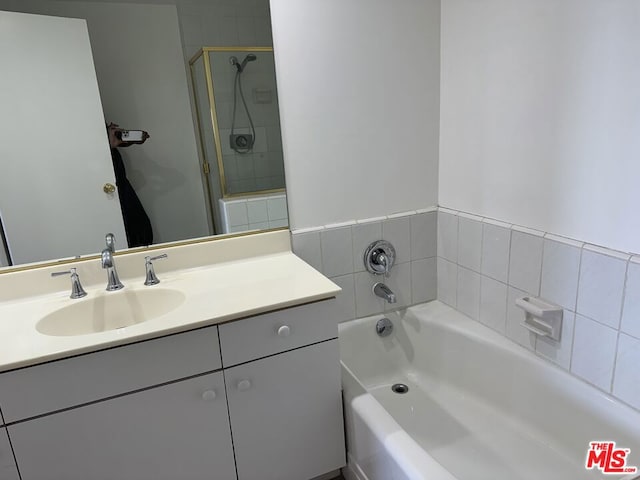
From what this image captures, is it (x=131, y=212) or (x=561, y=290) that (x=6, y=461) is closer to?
(x=131, y=212)

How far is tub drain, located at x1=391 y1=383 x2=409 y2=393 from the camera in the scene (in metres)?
1.87

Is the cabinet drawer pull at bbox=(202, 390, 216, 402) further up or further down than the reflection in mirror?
further down

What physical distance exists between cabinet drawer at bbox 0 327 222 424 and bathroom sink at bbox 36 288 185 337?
0.81ft

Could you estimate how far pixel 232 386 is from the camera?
1253 millimetres

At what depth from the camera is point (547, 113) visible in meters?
1.34

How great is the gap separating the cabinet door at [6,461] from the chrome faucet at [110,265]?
1.68 ft

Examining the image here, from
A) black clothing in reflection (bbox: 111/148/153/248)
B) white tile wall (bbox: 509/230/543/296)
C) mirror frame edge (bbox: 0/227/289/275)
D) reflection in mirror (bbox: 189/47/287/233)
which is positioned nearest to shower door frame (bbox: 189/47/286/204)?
reflection in mirror (bbox: 189/47/287/233)

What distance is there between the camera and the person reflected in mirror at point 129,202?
4.88 ft

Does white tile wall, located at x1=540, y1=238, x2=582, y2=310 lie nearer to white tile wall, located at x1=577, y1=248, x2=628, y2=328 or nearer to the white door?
white tile wall, located at x1=577, y1=248, x2=628, y2=328

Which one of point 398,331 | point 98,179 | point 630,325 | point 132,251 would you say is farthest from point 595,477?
point 98,179

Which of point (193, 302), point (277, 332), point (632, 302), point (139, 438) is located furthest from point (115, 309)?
point (632, 302)

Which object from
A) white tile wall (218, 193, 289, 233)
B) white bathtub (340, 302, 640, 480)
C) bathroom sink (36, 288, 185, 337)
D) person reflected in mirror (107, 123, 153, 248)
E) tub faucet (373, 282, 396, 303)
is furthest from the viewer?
tub faucet (373, 282, 396, 303)

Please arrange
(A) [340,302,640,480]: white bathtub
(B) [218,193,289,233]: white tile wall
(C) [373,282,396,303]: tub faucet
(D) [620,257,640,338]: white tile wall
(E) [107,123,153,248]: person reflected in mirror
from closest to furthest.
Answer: (D) [620,257,640,338]: white tile wall, (A) [340,302,640,480]: white bathtub, (E) [107,123,153,248]: person reflected in mirror, (B) [218,193,289,233]: white tile wall, (C) [373,282,396,303]: tub faucet

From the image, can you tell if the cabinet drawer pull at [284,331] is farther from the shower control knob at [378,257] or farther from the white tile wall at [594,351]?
the white tile wall at [594,351]
